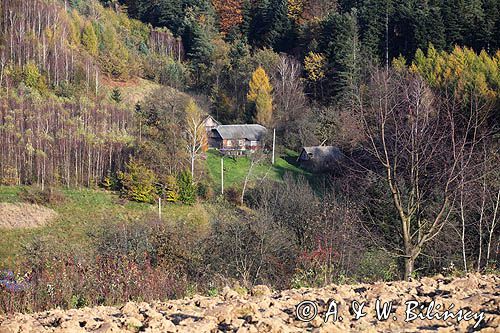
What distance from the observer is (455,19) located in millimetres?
34219

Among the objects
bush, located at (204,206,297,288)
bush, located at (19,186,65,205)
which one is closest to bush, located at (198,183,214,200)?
bush, located at (19,186,65,205)

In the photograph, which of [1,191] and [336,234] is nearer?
[336,234]

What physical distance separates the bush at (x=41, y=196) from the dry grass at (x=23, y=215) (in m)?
0.51

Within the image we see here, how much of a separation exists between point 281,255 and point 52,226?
9.74 meters

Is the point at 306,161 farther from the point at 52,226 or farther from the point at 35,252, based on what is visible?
the point at 35,252

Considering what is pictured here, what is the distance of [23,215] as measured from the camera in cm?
1897

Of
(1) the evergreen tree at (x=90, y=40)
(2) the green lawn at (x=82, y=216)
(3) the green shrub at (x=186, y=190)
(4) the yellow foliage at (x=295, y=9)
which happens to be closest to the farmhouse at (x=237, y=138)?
(3) the green shrub at (x=186, y=190)

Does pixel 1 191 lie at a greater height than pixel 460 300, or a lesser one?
lesser

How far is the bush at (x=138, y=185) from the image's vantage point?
22156 mm

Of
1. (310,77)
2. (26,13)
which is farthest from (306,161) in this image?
(26,13)

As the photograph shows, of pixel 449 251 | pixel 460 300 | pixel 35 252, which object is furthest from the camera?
pixel 35 252

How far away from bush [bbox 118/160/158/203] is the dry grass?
3308 mm

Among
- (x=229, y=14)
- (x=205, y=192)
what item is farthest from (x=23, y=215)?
(x=229, y=14)

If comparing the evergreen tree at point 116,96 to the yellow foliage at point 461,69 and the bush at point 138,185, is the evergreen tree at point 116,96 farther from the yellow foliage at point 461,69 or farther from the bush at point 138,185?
the yellow foliage at point 461,69
